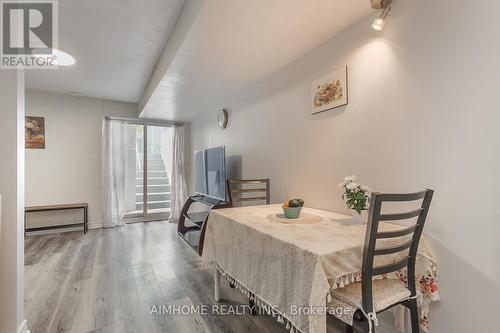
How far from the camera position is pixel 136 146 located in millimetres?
5367

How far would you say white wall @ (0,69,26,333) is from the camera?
1482mm

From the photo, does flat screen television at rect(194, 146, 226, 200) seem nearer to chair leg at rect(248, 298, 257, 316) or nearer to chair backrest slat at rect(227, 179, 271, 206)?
chair backrest slat at rect(227, 179, 271, 206)

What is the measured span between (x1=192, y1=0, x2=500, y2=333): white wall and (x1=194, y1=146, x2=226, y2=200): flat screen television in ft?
4.76

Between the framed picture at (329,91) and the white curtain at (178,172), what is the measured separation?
387cm

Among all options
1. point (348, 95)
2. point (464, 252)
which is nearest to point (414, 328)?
point (464, 252)

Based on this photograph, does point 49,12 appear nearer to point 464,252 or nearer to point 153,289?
point 153,289

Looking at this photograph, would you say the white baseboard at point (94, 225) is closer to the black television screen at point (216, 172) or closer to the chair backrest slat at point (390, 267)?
the black television screen at point (216, 172)

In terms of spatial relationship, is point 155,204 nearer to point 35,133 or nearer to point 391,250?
point 35,133

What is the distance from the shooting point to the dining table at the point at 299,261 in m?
Result: 1.08

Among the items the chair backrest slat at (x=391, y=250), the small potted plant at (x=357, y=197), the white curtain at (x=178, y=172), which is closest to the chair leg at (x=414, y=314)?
the chair backrest slat at (x=391, y=250)

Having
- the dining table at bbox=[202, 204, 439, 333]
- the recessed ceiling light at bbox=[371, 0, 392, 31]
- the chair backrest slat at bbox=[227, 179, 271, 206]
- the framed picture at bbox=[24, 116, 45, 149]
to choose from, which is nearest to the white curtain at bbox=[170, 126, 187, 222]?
the framed picture at bbox=[24, 116, 45, 149]

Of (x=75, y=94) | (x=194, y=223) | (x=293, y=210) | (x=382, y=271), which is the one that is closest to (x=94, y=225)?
(x=194, y=223)

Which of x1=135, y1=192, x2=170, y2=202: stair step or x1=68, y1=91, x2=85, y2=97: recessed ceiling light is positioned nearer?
x1=68, y1=91, x2=85, y2=97: recessed ceiling light

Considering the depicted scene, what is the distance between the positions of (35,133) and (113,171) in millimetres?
1373
